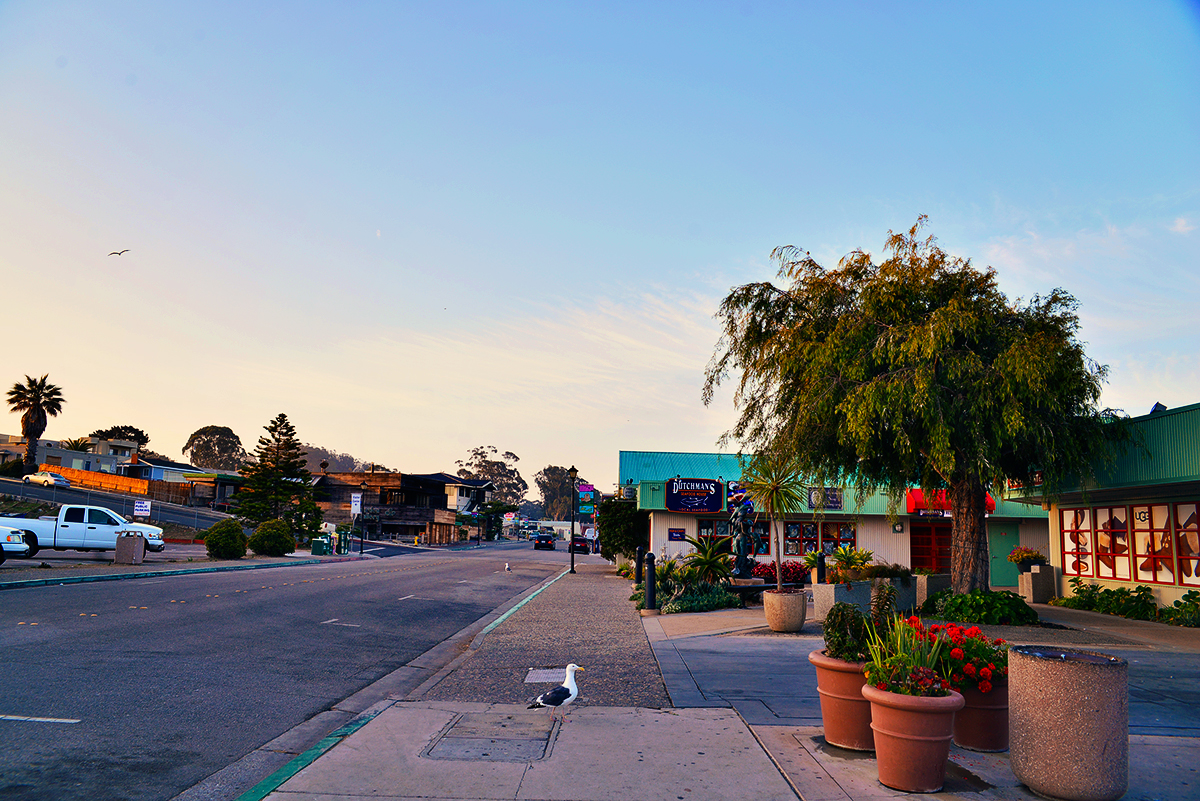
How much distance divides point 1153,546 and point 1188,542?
110 centimetres

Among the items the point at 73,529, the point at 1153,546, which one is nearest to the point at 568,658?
the point at 1153,546

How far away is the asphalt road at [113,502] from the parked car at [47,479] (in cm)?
85

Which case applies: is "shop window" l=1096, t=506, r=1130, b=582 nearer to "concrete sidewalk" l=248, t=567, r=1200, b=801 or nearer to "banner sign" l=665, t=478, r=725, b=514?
"concrete sidewalk" l=248, t=567, r=1200, b=801

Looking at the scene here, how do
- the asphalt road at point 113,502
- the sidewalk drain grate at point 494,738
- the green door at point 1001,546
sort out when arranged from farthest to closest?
the asphalt road at point 113,502, the green door at point 1001,546, the sidewalk drain grate at point 494,738

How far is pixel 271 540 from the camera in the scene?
126 ft

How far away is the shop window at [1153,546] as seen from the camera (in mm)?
17219

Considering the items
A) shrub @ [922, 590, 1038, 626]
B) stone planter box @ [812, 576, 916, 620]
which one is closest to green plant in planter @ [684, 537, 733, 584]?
Result: stone planter box @ [812, 576, 916, 620]

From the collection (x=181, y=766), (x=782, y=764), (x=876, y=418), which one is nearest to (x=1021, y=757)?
(x=782, y=764)

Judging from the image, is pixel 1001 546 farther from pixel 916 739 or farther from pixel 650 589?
pixel 916 739

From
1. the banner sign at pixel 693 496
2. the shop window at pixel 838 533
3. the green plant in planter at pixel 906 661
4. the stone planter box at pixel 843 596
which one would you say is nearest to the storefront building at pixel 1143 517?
the stone planter box at pixel 843 596

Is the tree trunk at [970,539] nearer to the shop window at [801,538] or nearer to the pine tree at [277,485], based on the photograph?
the shop window at [801,538]

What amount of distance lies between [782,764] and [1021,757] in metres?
1.61

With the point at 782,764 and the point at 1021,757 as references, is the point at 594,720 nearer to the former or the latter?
the point at 782,764

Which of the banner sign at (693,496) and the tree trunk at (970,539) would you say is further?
the banner sign at (693,496)
